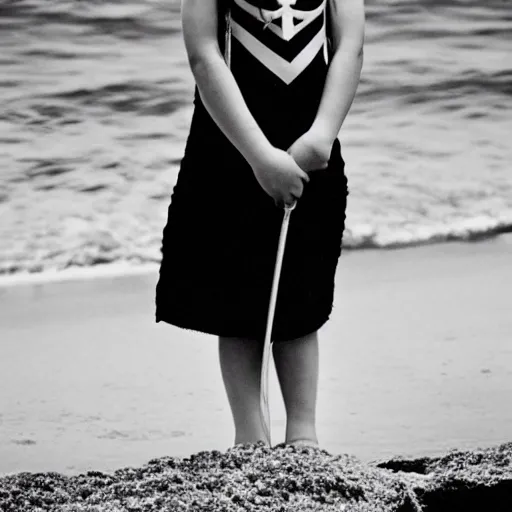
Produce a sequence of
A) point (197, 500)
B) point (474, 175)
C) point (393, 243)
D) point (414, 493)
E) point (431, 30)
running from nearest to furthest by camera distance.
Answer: point (197, 500)
point (414, 493)
point (393, 243)
point (474, 175)
point (431, 30)

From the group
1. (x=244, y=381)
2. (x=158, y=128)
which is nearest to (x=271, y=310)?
(x=244, y=381)

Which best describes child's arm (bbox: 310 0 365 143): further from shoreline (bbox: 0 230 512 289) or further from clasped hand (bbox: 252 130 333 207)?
shoreline (bbox: 0 230 512 289)

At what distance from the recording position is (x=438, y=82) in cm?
670

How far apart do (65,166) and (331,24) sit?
11.0 ft

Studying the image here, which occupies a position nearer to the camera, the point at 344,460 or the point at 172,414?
the point at 344,460

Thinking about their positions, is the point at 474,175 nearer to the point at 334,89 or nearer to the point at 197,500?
the point at 334,89

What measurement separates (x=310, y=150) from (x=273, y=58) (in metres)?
0.18

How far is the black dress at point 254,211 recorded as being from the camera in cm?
209

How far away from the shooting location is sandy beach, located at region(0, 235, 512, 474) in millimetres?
2520

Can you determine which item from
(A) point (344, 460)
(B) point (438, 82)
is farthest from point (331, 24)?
(B) point (438, 82)

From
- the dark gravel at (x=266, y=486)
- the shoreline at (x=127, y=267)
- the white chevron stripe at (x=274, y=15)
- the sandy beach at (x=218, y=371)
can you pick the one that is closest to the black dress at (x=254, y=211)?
the white chevron stripe at (x=274, y=15)

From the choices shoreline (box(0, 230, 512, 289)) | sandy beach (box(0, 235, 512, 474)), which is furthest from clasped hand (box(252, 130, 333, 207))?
shoreline (box(0, 230, 512, 289))

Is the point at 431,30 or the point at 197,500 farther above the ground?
the point at 197,500

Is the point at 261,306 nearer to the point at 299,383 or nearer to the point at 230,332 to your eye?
the point at 230,332
